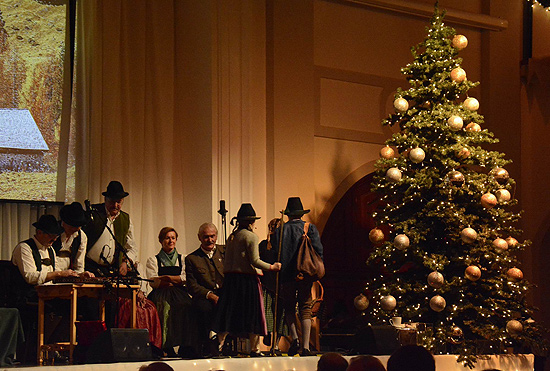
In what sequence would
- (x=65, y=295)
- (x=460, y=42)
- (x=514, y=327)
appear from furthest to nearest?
1. (x=460, y=42)
2. (x=514, y=327)
3. (x=65, y=295)

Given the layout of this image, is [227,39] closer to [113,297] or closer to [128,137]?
[128,137]

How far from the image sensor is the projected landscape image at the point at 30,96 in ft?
29.1

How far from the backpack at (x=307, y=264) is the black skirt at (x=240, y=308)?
0.48 meters

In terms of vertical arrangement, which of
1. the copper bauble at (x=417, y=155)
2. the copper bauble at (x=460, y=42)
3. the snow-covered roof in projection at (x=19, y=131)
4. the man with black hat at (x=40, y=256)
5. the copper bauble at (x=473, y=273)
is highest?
the copper bauble at (x=460, y=42)

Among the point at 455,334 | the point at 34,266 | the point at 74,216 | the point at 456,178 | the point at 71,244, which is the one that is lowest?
the point at 455,334

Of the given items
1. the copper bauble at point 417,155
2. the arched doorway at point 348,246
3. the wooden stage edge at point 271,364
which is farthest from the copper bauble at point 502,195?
the arched doorway at point 348,246

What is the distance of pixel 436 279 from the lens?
844 cm

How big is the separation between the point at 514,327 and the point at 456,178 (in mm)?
1529

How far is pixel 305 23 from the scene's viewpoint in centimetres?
1046

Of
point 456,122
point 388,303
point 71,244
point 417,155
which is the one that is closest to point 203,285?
point 71,244

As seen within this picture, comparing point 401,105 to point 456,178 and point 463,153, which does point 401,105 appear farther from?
point 456,178

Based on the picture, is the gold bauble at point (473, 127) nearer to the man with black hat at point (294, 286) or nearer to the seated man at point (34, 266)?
the man with black hat at point (294, 286)

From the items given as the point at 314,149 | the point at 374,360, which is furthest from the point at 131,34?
the point at 374,360

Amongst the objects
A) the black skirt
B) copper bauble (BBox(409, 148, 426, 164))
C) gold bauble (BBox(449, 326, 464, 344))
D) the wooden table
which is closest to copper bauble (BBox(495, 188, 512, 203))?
copper bauble (BBox(409, 148, 426, 164))
